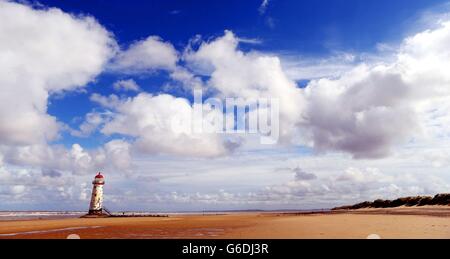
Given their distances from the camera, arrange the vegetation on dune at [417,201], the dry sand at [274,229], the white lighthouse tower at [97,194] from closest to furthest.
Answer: the dry sand at [274,229] < the vegetation on dune at [417,201] < the white lighthouse tower at [97,194]

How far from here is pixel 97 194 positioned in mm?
48750

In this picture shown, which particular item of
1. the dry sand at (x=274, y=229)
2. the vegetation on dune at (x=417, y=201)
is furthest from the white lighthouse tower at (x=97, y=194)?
the vegetation on dune at (x=417, y=201)

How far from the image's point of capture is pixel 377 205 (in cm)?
6400

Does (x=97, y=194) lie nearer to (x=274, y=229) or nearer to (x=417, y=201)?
(x=274, y=229)

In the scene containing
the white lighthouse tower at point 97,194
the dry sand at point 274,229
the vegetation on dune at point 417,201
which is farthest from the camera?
the white lighthouse tower at point 97,194

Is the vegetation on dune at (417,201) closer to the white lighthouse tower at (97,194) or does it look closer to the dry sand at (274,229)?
the dry sand at (274,229)

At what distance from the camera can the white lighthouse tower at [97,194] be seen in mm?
48116

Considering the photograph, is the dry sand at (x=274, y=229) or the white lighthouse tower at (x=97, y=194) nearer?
the dry sand at (x=274, y=229)
